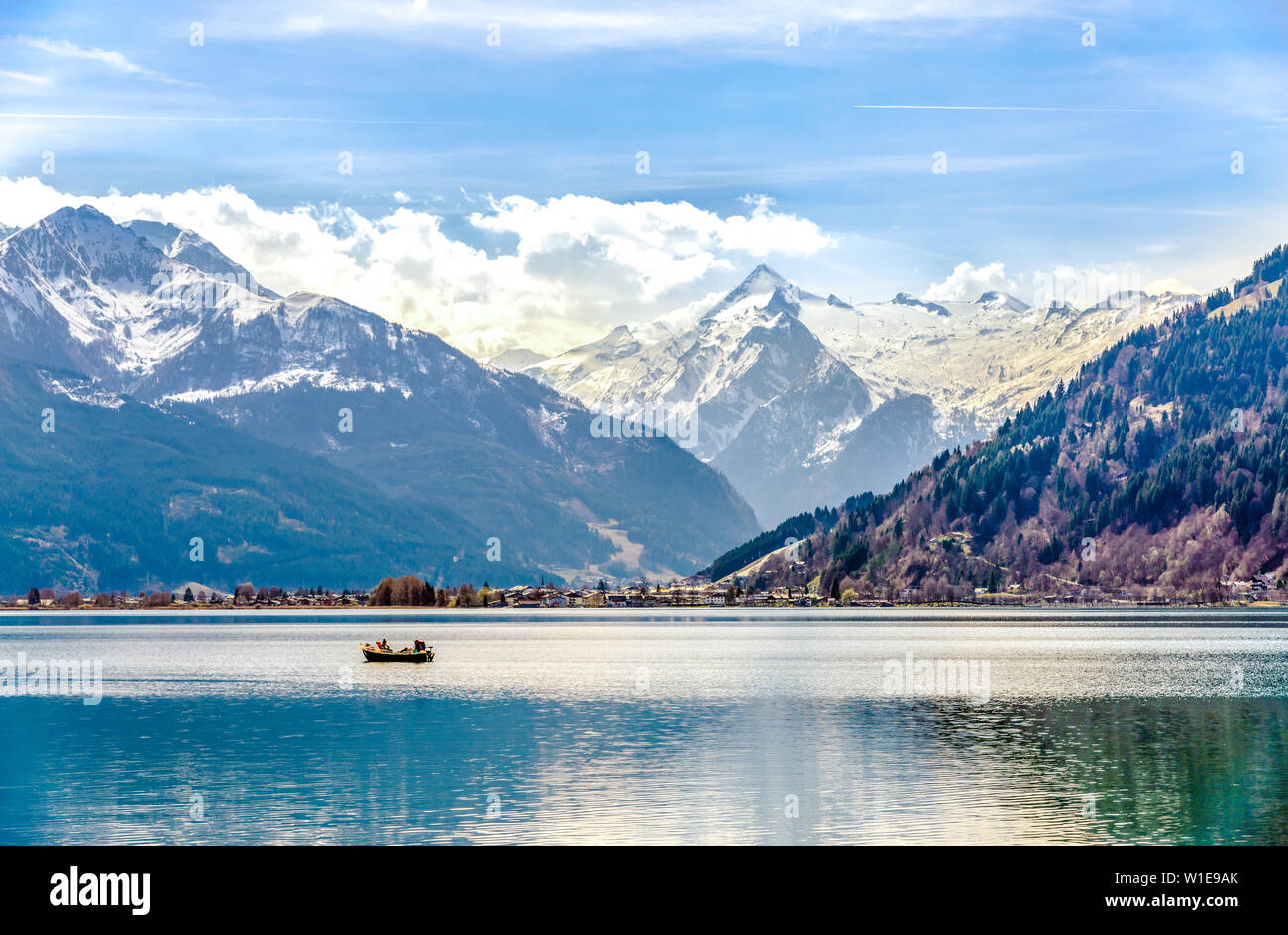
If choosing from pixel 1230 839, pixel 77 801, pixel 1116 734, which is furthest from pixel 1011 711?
pixel 77 801

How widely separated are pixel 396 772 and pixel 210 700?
71843 millimetres

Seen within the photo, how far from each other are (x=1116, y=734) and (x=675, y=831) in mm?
56506

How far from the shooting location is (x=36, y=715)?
502 ft

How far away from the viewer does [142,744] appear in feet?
412

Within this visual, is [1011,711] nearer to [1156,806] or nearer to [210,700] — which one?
[1156,806]

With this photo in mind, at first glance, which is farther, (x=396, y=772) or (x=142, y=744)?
(x=142, y=744)

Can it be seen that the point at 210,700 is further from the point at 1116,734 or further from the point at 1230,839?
the point at 1230,839

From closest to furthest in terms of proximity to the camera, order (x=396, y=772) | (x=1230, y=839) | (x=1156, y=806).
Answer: (x=1230, y=839)
(x=1156, y=806)
(x=396, y=772)
